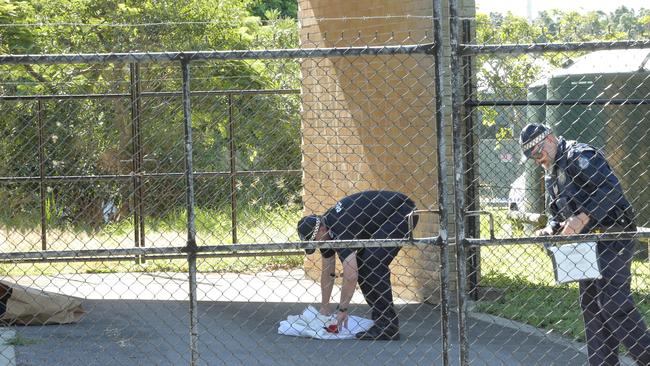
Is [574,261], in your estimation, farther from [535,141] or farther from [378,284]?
[378,284]

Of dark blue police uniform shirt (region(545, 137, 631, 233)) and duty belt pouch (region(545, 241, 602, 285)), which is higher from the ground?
dark blue police uniform shirt (region(545, 137, 631, 233))

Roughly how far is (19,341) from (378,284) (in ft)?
9.36

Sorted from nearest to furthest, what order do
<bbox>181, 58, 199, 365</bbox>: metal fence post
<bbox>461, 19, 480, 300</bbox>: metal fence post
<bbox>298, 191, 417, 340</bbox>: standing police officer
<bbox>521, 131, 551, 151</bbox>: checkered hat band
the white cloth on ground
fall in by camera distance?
<bbox>181, 58, 199, 365</bbox>: metal fence post
<bbox>521, 131, 551, 151</bbox>: checkered hat band
<bbox>298, 191, 417, 340</bbox>: standing police officer
the white cloth on ground
<bbox>461, 19, 480, 300</bbox>: metal fence post

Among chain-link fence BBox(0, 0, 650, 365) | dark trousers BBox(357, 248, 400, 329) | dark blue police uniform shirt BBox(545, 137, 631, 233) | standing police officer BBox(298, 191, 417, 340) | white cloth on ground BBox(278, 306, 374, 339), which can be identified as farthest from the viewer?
white cloth on ground BBox(278, 306, 374, 339)

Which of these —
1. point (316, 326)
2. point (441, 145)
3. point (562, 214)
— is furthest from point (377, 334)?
point (441, 145)

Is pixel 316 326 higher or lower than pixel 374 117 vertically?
lower

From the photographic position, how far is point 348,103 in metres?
10.1

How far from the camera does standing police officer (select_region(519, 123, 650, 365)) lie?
6.05 m

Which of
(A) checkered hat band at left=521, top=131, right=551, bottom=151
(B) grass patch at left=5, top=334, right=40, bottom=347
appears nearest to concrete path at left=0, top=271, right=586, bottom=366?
(B) grass patch at left=5, top=334, right=40, bottom=347

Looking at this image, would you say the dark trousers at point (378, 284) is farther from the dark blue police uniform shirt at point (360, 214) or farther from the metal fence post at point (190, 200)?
the metal fence post at point (190, 200)

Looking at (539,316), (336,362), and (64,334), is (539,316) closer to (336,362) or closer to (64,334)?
(336,362)

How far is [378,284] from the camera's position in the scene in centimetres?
794

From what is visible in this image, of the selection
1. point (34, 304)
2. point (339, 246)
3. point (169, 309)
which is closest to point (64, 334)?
point (34, 304)

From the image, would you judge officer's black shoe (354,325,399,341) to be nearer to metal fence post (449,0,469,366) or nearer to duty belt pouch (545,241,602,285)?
duty belt pouch (545,241,602,285)
